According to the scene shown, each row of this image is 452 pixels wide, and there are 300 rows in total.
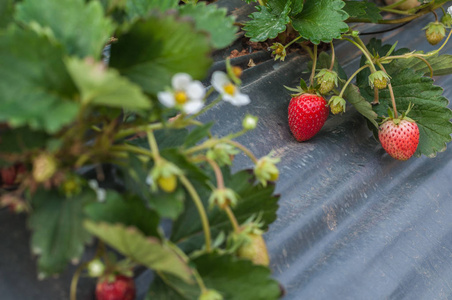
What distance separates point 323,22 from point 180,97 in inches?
21.7

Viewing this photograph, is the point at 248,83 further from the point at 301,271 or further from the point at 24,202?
the point at 24,202

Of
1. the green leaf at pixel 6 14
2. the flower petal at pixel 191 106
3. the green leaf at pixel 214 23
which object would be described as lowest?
the flower petal at pixel 191 106

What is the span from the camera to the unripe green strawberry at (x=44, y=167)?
430 millimetres

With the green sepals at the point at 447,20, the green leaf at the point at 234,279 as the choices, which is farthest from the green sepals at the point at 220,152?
the green sepals at the point at 447,20

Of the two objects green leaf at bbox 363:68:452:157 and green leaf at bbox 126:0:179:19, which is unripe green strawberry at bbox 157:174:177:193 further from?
green leaf at bbox 363:68:452:157

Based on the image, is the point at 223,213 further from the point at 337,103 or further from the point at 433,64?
the point at 433,64

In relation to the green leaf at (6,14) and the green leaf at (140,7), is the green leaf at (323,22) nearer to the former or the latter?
the green leaf at (140,7)

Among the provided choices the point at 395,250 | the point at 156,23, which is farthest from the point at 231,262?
the point at 395,250

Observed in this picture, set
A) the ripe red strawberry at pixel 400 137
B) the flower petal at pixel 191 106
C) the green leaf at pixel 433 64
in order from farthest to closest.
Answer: the green leaf at pixel 433 64, the ripe red strawberry at pixel 400 137, the flower petal at pixel 191 106

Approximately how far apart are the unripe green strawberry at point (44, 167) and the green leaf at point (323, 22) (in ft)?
2.02

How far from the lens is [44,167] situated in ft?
1.42

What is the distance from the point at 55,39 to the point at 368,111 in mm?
595

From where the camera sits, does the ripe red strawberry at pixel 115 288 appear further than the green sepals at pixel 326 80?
No

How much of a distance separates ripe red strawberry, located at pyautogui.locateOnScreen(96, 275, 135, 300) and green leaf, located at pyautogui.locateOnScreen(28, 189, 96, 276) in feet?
0.16
